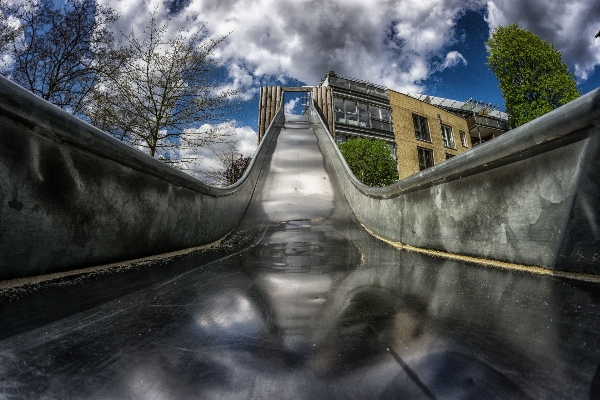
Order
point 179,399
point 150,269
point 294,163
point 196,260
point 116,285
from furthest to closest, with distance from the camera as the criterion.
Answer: point 294,163 < point 196,260 < point 150,269 < point 116,285 < point 179,399

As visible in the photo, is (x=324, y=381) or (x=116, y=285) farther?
(x=116, y=285)

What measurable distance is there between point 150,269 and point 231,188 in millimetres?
2982

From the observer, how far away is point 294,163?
936cm

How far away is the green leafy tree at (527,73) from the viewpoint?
16844 mm

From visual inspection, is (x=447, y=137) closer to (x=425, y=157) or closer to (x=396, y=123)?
(x=425, y=157)

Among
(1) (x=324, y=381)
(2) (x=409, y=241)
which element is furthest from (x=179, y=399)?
(2) (x=409, y=241)

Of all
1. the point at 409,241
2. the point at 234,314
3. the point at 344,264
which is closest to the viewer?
the point at 234,314

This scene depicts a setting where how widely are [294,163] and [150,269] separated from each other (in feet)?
24.2

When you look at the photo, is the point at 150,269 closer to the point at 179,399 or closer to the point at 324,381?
the point at 179,399

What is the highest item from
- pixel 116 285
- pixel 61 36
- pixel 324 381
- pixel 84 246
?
pixel 61 36

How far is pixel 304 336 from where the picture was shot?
41.7 inches

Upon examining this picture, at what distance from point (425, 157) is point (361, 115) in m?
6.00

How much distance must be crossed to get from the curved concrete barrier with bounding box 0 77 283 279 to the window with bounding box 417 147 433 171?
20.9m

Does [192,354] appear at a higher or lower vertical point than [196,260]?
lower
